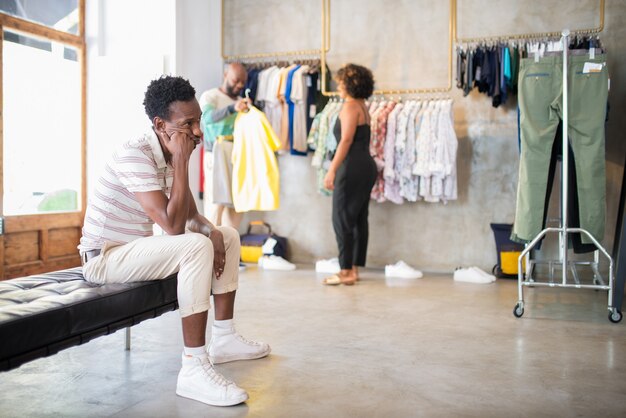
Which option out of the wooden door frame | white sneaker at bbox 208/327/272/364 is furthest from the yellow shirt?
white sneaker at bbox 208/327/272/364

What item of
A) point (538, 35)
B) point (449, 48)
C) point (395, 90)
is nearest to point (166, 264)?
point (395, 90)

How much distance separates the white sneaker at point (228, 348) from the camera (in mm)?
2871

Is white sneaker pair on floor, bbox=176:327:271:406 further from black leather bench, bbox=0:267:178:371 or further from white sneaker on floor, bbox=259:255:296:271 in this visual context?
white sneaker on floor, bbox=259:255:296:271

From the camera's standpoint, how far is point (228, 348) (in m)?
2.89

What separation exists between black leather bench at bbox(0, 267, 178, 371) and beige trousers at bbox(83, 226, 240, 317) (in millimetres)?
57

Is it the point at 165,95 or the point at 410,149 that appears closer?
the point at 165,95

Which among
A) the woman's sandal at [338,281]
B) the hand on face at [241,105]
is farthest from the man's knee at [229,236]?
the hand on face at [241,105]

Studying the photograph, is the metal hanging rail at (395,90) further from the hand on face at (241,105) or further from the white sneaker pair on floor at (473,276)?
the white sneaker pair on floor at (473,276)

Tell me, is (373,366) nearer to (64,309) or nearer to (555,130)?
(64,309)

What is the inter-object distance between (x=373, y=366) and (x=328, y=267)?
2911 mm

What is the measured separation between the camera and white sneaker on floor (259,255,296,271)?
19.3 ft

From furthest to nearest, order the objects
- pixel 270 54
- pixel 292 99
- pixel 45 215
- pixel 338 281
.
Result: pixel 270 54
pixel 292 99
pixel 45 215
pixel 338 281

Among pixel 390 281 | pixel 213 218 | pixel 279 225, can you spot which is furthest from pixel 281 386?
pixel 279 225

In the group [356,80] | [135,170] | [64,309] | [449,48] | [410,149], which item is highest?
[449,48]
